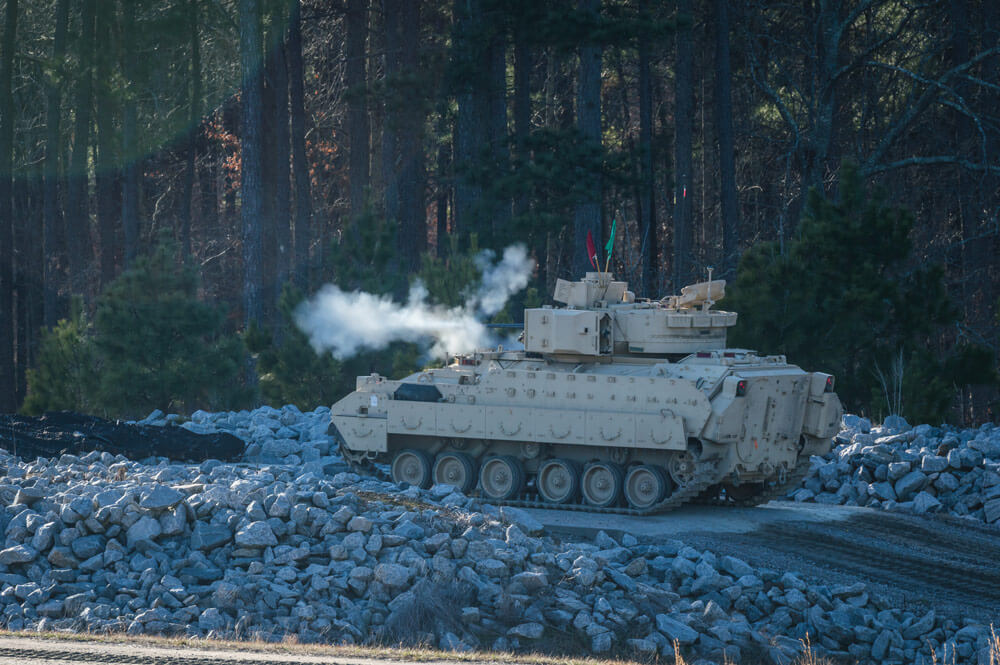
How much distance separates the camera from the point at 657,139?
44031mm

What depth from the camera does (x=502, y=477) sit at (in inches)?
784

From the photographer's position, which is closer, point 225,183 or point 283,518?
point 283,518

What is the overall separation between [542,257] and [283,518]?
2782 cm

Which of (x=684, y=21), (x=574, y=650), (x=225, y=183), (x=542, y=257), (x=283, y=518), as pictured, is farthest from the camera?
(x=225, y=183)

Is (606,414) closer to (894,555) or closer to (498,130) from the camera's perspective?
(894,555)

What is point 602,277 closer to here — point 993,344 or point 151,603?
point 151,603

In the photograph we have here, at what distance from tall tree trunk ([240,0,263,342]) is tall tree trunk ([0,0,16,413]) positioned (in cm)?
612

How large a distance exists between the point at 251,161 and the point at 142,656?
76.8ft

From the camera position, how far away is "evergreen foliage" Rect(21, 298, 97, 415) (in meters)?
27.9

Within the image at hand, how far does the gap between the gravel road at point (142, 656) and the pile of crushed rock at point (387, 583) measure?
1.25 m

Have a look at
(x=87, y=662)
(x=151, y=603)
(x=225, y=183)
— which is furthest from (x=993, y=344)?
(x=225, y=183)

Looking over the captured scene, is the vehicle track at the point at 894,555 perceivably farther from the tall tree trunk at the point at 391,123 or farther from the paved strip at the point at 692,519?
the tall tree trunk at the point at 391,123

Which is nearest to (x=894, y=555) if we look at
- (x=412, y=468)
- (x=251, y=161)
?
(x=412, y=468)

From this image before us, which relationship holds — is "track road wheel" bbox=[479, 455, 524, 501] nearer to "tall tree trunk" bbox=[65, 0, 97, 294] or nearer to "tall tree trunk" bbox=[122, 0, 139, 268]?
"tall tree trunk" bbox=[122, 0, 139, 268]
